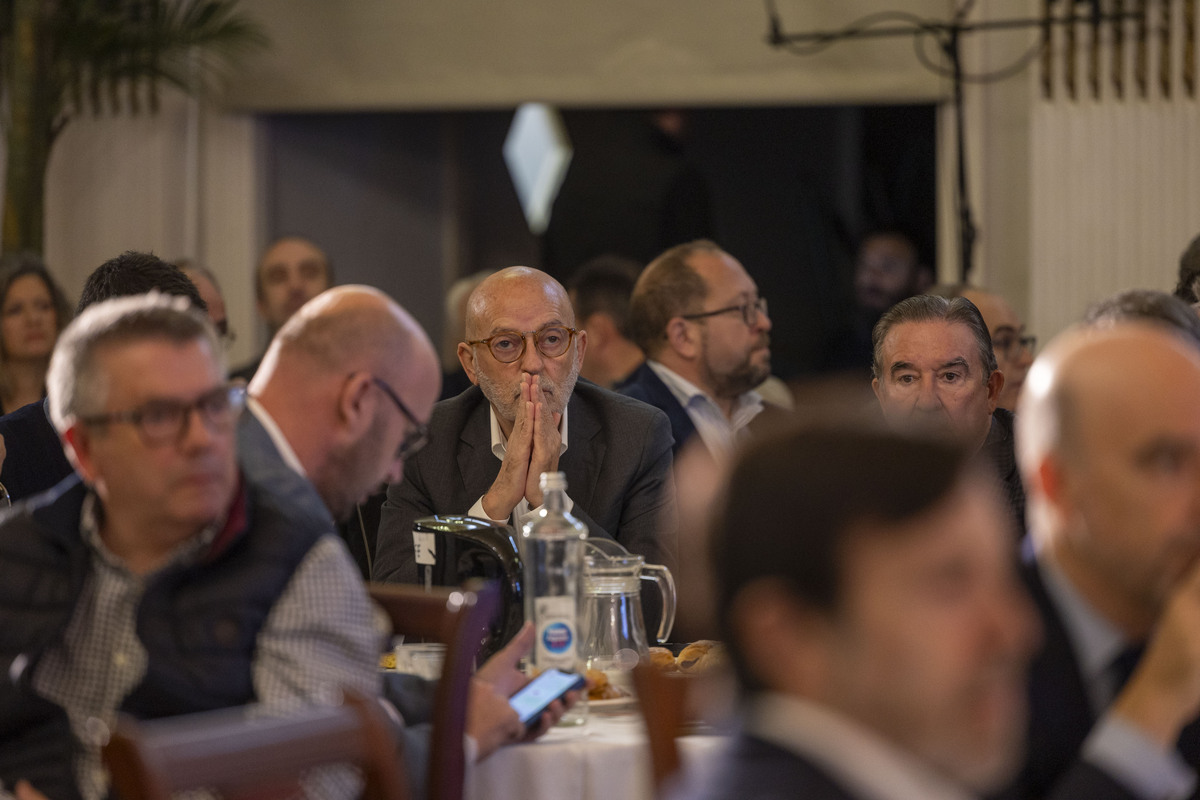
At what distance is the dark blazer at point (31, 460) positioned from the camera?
10.6 ft

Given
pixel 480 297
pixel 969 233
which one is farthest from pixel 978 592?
pixel 969 233

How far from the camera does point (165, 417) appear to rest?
1.69 metres

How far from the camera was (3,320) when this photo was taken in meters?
4.36

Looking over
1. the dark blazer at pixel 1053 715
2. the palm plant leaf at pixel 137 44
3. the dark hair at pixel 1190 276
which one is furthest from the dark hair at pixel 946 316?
the palm plant leaf at pixel 137 44

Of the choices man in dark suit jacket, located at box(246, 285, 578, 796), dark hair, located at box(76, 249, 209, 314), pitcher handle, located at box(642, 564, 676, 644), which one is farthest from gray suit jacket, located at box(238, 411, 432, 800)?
dark hair, located at box(76, 249, 209, 314)

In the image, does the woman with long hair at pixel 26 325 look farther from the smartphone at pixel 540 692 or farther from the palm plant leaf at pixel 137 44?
the smartphone at pixel 540 692

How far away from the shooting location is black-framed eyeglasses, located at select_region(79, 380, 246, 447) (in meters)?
1.68

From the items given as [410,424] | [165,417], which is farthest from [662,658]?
[165,417]

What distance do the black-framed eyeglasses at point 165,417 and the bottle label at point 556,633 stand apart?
747 mm

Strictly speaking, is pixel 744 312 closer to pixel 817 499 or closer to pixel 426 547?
pixel 426 547

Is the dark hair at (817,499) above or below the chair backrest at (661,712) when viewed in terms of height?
above

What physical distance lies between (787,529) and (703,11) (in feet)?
17.8

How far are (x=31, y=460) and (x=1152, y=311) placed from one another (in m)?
2.43

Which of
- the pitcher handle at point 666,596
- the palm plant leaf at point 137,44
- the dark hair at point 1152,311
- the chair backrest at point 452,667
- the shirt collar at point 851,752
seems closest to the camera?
the shirt collar at point 851,752
